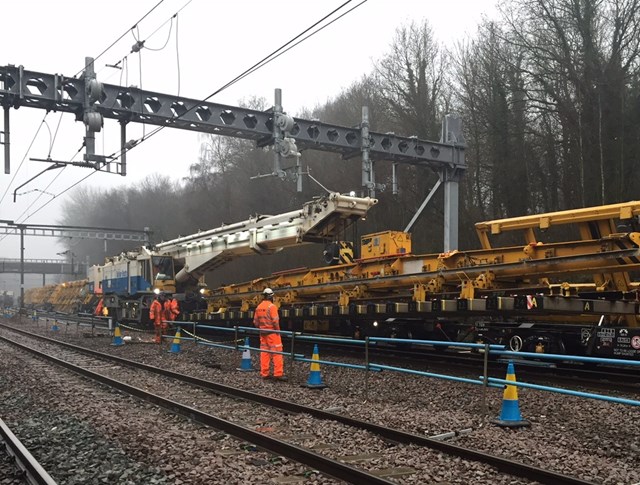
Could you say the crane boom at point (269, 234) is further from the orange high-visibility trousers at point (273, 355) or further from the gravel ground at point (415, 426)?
the orange high-visibility trousers at point (273, 355)

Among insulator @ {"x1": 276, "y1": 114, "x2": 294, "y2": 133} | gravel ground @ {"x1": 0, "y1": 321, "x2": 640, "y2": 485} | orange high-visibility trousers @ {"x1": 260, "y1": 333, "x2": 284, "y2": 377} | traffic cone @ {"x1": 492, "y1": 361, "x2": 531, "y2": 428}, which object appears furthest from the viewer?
insulator @ {"x1": 276, "y1": 114, "x2": 294, "y2": 133}

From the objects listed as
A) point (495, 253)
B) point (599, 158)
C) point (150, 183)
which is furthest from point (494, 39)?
point (150, 183)

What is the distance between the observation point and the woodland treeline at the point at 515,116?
78.4 ft

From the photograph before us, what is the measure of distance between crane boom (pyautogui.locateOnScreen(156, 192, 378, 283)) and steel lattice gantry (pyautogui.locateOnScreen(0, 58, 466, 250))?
2.77m

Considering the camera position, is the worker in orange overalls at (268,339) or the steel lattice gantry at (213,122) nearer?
the worker in orange overalls at (268,339)

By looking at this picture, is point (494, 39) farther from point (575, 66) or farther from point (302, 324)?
point (302, 324)

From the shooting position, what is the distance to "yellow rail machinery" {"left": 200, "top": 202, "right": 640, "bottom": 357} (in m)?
10.8

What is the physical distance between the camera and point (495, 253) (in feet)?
→ 39.7

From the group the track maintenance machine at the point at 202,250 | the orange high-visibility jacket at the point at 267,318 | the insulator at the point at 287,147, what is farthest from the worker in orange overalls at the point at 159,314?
the orange high-visibility jacket at the point at 267,318

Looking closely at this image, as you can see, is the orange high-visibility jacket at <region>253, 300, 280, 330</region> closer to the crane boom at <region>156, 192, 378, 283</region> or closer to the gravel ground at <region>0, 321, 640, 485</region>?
the gravel ground at <region>0, 321, 640, 485</region>

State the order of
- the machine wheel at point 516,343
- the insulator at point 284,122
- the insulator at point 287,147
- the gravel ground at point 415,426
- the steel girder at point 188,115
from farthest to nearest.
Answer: the insulator at point 284,122 < the insulator at point 287,147 < the steel girder at point 188,115 < the machine wheel at point 516,343 < the gravel ground at point 415,426

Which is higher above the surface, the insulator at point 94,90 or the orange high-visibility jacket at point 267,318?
the insulator at point 94,90

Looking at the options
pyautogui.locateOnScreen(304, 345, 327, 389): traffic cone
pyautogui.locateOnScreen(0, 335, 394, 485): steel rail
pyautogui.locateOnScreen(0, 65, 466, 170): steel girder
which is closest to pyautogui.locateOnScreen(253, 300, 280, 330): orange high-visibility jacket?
pyautogui.locateOnScreen(304, 345, 327, 389): traffic cone

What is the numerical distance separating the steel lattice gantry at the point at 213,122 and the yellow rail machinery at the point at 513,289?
5.04 metres
